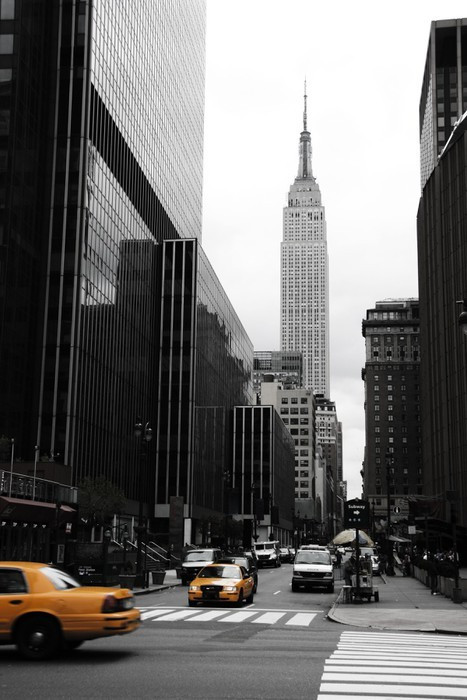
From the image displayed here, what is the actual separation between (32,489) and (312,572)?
1329 cm

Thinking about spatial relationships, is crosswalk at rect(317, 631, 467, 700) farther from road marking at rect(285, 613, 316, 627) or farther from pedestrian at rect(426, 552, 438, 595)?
pedestrian at rect(426, 552, 438, 595)

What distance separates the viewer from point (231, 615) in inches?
941

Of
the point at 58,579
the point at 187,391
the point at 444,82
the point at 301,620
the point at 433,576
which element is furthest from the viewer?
the point at 444,82

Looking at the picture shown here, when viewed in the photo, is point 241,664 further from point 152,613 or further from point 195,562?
point 195,562

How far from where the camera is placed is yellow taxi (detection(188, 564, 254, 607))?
26688mm

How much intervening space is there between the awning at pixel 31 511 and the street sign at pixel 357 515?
1324cm

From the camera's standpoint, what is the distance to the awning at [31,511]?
3262cm

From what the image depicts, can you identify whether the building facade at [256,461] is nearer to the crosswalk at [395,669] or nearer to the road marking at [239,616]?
the road marking at [239,616]

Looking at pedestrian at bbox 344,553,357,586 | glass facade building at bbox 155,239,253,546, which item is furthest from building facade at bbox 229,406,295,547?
pedestrian at bbox 344,553,357,586

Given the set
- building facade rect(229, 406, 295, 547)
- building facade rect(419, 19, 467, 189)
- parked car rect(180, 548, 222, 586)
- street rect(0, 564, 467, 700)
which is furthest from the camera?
building facade rect(229, 406, 295, 547)

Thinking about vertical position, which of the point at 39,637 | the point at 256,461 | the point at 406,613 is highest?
the point at 256,461

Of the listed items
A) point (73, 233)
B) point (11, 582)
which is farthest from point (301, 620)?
point (73, 233)

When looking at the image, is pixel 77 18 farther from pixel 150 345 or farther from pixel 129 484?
pixel 129 484

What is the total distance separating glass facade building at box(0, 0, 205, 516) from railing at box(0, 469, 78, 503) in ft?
49.7
